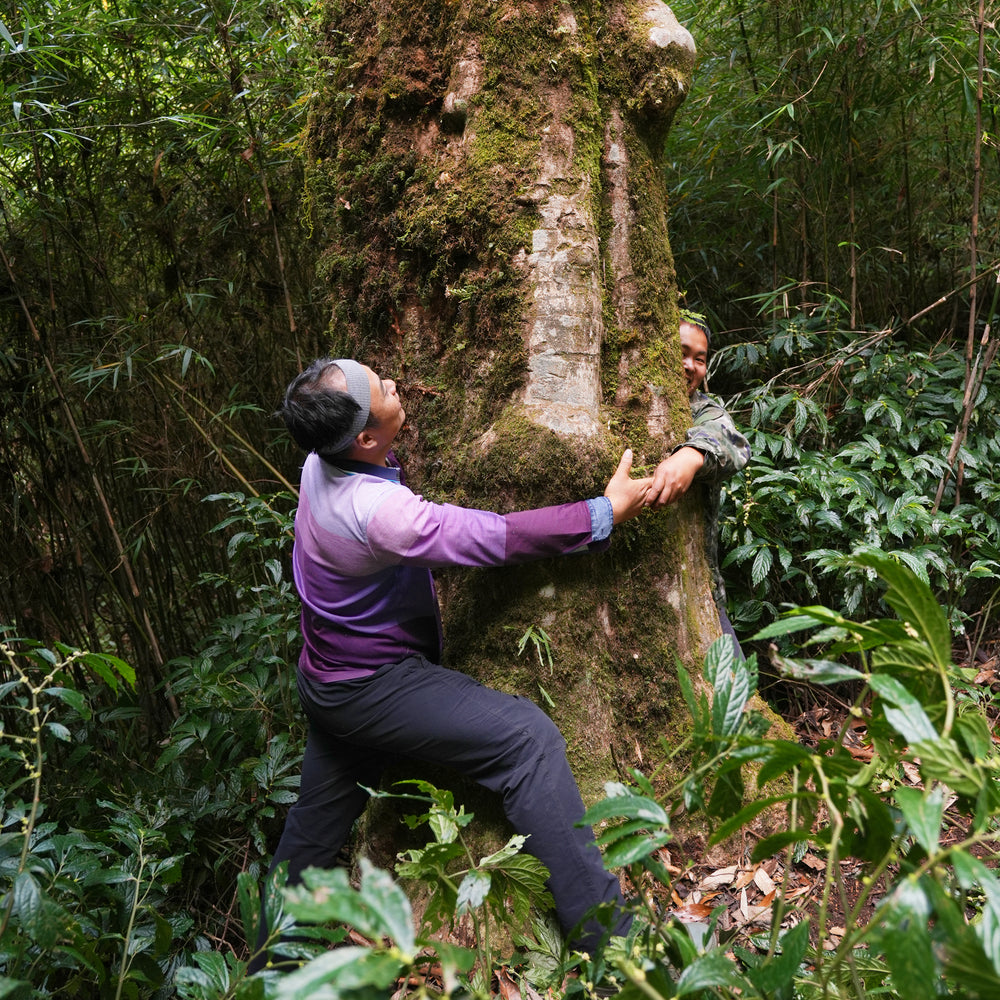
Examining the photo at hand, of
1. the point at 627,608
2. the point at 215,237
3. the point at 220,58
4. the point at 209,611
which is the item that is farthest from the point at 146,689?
the point at 220,58

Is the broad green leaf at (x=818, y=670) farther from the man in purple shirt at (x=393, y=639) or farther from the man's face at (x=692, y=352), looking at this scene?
the man's face at (x=692, y=352)

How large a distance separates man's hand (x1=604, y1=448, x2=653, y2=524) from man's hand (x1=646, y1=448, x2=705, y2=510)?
8 centimetres

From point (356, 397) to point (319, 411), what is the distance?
102 millimetres

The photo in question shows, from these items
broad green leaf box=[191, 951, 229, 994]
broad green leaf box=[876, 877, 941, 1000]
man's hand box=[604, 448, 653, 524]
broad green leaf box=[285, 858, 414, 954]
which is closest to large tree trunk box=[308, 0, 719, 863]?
man's hand box=[604, 448, 653, 524]

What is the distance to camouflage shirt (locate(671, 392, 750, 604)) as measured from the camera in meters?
2.41

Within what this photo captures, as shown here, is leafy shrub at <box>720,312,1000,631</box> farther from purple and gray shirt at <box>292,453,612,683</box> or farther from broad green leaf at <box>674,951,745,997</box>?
broad green leaf at <box>674,951,745,997</box>

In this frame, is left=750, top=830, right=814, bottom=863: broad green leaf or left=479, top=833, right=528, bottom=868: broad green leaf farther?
left=479, top=833, right=528, bottom=868: broad green leaf

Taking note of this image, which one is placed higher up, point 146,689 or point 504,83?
point 504,83

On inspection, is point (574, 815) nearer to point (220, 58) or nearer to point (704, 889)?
point (704, 889)

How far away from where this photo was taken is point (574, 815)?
76.1 inches

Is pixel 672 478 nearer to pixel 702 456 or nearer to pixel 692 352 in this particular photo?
pixel 702 456

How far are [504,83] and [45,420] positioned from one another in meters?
2.63

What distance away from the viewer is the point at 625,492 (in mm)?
2092

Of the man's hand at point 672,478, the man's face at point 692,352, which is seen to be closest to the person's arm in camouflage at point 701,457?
the man's hand at point 672,478
